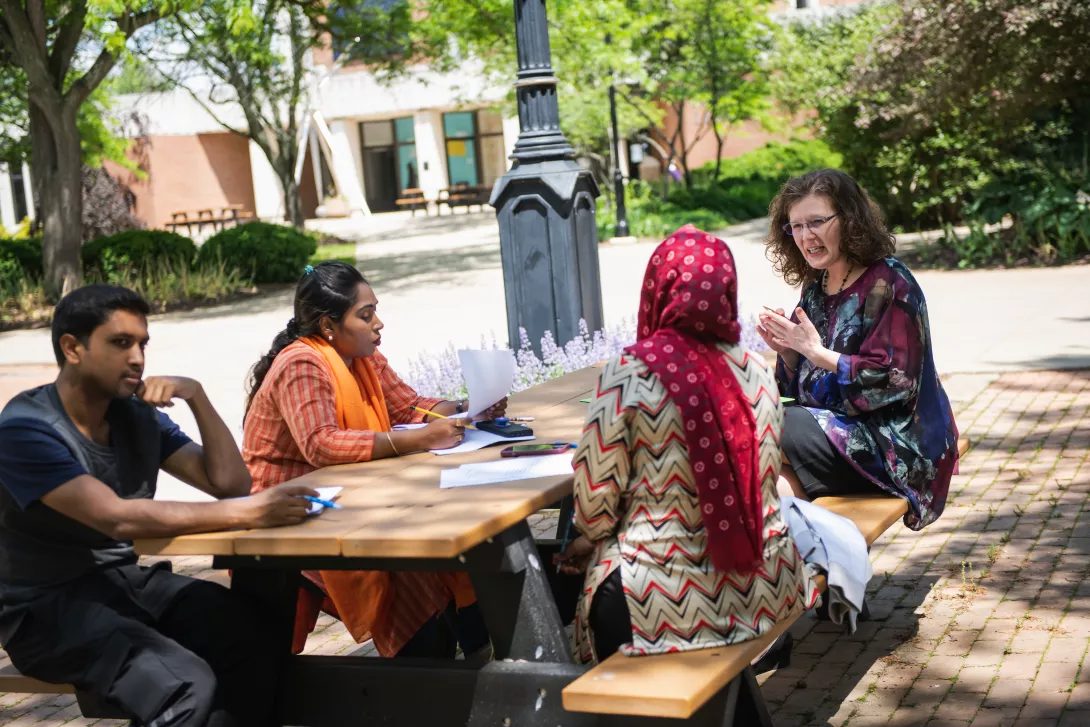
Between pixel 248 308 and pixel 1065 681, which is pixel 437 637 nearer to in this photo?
pixel 1065 681

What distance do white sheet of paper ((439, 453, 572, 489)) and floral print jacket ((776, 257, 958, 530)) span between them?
110cm

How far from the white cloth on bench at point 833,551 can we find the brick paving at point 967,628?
54 cm

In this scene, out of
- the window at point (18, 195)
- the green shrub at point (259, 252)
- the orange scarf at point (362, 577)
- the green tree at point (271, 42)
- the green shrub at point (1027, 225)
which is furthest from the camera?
the window at point (18, 195)

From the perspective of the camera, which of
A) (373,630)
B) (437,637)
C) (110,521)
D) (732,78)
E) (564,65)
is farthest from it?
(732,78)

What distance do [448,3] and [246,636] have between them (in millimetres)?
19969

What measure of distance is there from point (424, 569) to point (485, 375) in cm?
99

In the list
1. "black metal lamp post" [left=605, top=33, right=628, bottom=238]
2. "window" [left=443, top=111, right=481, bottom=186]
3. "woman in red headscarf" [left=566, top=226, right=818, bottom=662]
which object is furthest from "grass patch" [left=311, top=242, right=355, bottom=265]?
"woman in red headscarf" [left=566, top=226, right=818, bottom=662]

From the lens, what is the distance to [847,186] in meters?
4.63

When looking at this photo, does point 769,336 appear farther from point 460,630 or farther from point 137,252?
point 137,252

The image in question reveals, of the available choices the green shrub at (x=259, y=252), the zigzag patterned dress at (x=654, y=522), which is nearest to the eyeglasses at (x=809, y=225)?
the zigzag patterned dress at (x=654, y=522)

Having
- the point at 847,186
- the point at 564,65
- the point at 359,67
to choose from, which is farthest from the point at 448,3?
the point at 359,67

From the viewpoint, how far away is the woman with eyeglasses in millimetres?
4375

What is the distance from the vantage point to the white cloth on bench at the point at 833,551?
3682mm

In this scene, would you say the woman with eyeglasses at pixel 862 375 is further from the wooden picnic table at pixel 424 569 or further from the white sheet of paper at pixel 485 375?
the wooden picnic table at pixel 424 569
